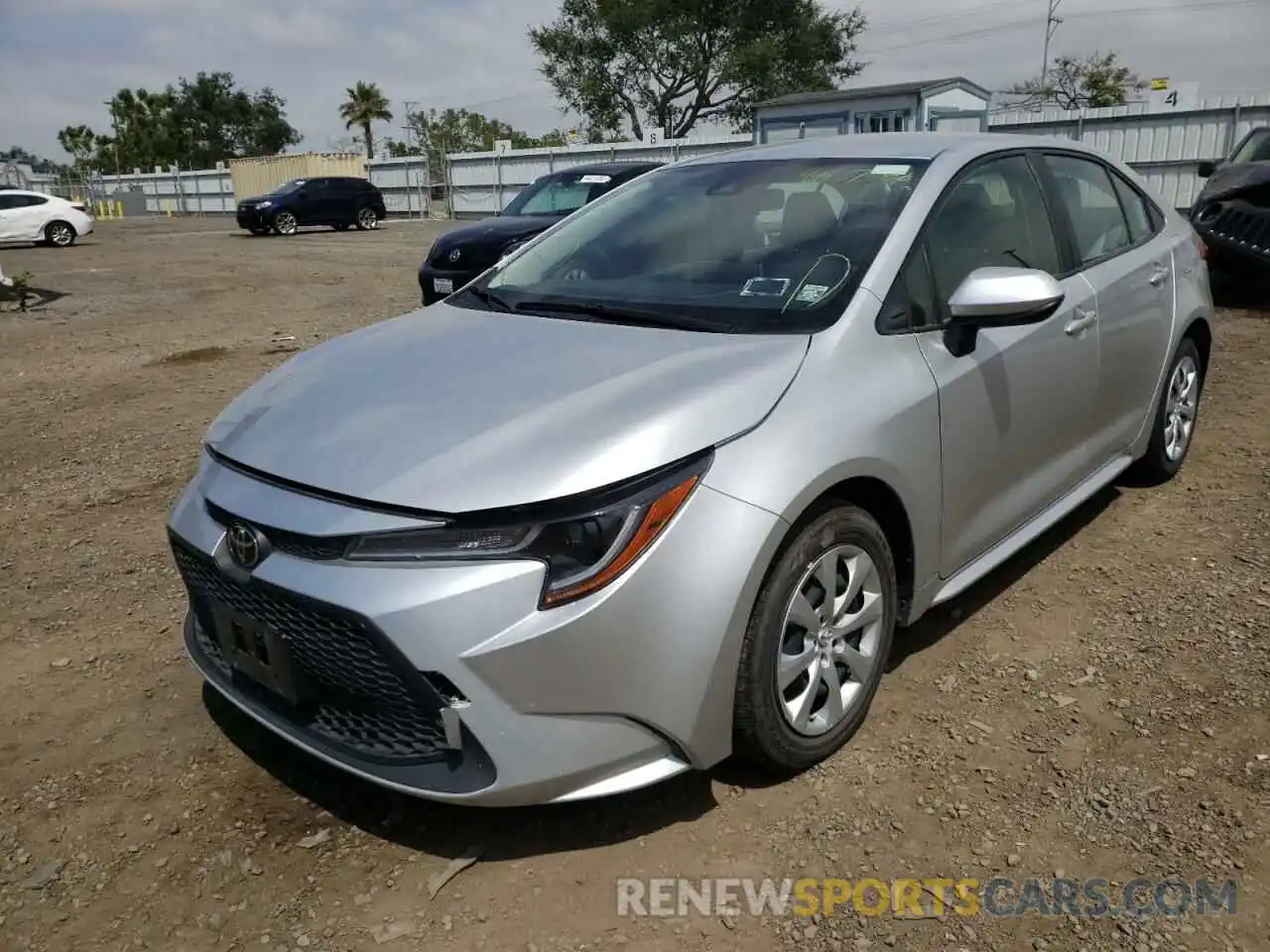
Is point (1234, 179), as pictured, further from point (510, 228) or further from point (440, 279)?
point (440, 279)

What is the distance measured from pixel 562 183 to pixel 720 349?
30.8 feet

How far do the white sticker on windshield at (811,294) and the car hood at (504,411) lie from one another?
0.23 m

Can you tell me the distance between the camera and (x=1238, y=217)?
8.73 m

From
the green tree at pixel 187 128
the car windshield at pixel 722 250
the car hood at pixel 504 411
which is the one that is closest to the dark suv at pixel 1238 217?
the car windshield at pixel 722 250

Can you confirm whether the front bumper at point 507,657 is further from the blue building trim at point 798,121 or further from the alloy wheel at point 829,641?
the blue building trim at point 798,121

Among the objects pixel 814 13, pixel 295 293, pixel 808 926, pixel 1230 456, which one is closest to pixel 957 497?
pixel 808 926

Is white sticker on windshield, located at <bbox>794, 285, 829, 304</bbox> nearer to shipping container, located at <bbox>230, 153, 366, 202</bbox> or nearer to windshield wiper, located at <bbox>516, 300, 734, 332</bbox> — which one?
windshield wiper, located at <bbox>516, 300, 734, 332</bbox>

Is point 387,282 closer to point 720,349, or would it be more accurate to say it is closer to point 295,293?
point 295,293

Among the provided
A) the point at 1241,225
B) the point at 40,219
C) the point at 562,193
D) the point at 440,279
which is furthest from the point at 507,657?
A: the point at 40,219

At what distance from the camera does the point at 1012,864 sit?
2.32 m

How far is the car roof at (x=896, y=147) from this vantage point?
3.30 m

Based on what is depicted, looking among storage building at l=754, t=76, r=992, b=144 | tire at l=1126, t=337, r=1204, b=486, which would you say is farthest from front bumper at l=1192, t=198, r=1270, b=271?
storage building at l=754, t=76, r=992, b=144

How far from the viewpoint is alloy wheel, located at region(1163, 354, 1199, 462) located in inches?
175

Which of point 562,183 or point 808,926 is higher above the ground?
point 562,183
